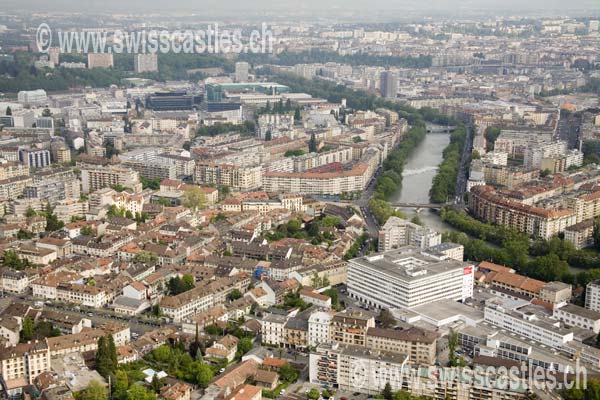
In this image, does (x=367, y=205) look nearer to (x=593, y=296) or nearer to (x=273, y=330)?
(x=593, y=296)

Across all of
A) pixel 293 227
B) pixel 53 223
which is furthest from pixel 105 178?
pixel 293 227

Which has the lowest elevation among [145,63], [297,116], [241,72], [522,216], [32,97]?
[522,216]

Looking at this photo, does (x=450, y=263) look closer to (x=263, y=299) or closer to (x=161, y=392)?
(x=263, y=299)

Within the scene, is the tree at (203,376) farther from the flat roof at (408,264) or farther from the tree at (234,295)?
the flat roof at (408,264)

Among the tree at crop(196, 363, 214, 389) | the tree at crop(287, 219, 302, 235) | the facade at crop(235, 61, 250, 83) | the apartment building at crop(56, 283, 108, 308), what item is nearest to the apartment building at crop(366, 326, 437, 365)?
the tree at crop(196, 363, 214, 389)

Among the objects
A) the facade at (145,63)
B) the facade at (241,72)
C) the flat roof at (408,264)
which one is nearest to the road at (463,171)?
the flat roof at (408,264)

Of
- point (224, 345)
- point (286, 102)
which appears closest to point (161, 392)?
point (224, 345)

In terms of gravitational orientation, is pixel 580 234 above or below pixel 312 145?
below
